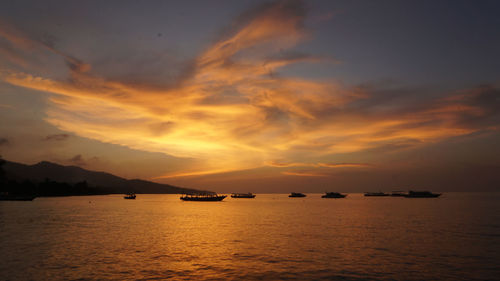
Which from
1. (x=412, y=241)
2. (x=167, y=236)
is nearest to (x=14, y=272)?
(x=167, y=236)

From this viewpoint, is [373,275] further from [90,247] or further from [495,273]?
Result: [90,247]

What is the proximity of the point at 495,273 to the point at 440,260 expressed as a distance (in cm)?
532

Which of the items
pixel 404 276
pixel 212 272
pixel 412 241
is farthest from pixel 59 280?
pixel 412 241

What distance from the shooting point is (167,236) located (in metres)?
51.1

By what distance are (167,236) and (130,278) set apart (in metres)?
25.0

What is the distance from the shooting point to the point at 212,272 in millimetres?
28641

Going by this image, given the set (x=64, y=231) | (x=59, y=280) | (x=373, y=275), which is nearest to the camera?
(x=59, y=280)

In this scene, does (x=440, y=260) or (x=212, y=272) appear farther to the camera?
(x=440, y=260)

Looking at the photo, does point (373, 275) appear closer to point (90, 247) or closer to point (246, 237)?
point (246, 237)

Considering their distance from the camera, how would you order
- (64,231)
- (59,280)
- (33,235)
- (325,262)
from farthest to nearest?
(64,231), (33,235), (325,262), (59,280)

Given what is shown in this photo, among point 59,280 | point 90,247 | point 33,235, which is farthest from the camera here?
point 33,235

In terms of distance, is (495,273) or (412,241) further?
(412,241)

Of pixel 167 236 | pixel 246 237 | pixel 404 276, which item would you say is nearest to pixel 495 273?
pixel 404 276

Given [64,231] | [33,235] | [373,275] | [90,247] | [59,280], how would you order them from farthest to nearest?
[64,231], [33,235], [90,247], [373,275], [59,280]
